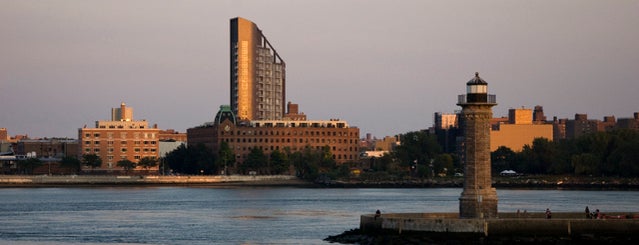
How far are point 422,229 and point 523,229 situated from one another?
570 cm

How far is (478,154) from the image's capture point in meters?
77.6

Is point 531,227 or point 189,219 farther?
point 189,219

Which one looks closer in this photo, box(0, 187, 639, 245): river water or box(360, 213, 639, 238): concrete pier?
box(360, 213, 639, 238): concrete pier

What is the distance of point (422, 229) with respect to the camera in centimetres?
7550

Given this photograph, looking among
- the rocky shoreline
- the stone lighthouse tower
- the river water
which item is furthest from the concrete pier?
the river water

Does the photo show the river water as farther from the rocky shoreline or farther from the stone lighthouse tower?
the stone lighthouse tower

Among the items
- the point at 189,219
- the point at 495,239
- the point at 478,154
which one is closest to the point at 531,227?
the point at 495,239

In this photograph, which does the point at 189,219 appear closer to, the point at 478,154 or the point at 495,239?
the point at 478,154

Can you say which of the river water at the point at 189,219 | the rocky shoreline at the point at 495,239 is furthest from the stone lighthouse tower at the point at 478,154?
the river water at the point at 189,219

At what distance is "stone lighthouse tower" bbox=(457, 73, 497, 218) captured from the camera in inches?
3056

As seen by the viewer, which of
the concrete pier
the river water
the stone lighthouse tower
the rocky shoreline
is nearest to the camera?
the rocky shoreline

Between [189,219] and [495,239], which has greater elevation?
[495,239]

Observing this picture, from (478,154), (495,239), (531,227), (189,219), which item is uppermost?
(478,154)

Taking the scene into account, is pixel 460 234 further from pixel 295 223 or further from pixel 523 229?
pixel 295 223
